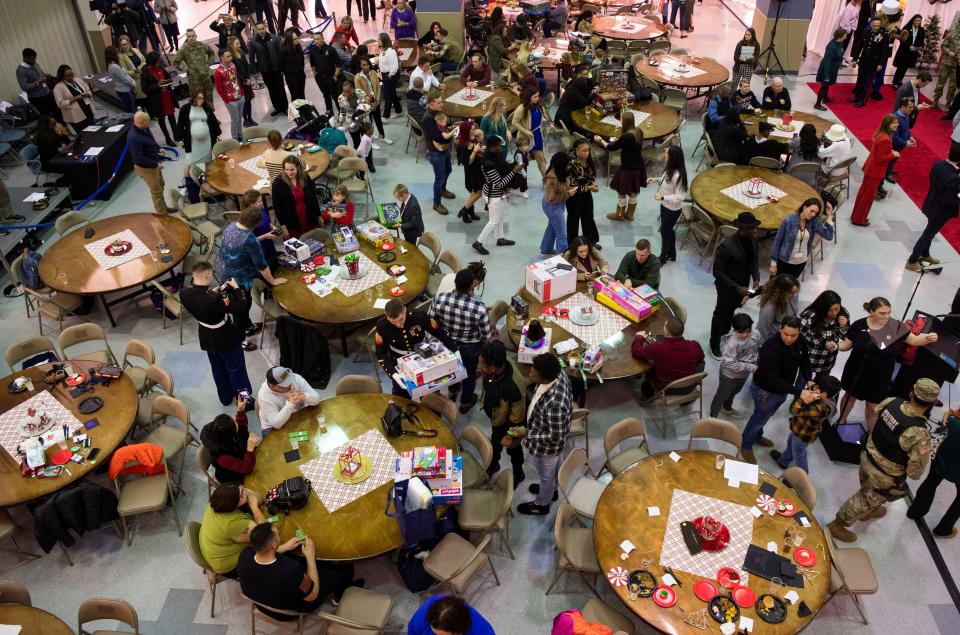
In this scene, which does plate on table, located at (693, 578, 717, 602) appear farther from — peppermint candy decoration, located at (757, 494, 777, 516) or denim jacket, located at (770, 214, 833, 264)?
denim jacket, located at (770, 214, 833, 264)

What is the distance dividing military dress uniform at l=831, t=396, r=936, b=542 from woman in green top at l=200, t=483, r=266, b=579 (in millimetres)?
4997

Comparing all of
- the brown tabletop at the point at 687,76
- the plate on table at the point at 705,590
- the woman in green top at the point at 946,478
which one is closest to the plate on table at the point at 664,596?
the plate on table at the point at 705,590

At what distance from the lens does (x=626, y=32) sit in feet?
52.3

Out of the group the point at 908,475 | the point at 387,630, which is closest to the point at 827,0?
the point at 908,475

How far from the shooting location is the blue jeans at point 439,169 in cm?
1035

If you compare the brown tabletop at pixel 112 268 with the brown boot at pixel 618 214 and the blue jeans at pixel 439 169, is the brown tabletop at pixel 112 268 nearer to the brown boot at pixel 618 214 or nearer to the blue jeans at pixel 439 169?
the blue jeans at pixel 439 169

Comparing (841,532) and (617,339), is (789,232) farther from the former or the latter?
(841,532)

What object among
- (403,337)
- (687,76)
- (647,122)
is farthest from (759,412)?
(687,76)

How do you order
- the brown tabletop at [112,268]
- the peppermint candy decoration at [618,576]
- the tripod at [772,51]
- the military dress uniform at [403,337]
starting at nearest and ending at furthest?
1. the peppermint candy decoration at [618,576]
2. the military dress uniform at [403,337]
3. the brown tabletop at [112,268]
4. the tripod at [772,51]

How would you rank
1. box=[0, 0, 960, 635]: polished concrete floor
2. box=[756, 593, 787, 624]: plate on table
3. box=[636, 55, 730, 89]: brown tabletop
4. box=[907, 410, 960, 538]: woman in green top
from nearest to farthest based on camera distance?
box=[756, 593, 787, 624]: plate on table → box=[907, 410, 960, 538]: woman in green top → box=[0, 0, 960, 635]: polished concrete floor → box=[636, 55, 730, 89]: brown tabletop

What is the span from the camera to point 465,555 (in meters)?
5.48

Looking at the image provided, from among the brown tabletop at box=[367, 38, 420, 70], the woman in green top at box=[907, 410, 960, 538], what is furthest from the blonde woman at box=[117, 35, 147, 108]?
the woman in green top at box=[907, 410, 960, 538]

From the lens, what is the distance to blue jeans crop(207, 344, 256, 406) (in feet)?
23.4

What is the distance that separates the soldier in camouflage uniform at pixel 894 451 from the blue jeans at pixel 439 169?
6.99 metres
